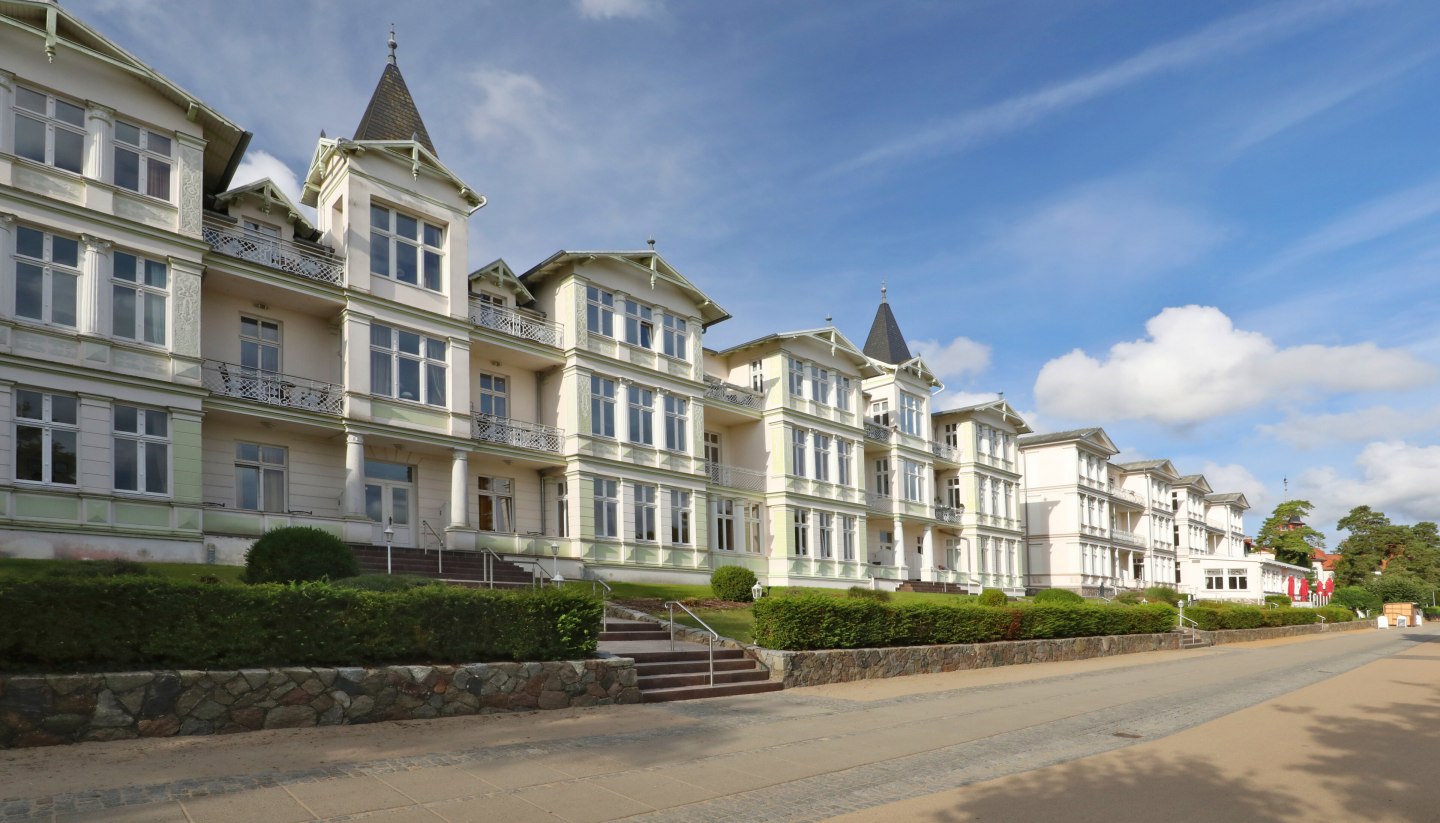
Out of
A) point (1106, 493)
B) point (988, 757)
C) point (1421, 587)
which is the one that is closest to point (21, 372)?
point (988, 757)

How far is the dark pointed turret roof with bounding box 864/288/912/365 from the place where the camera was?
52656 mm

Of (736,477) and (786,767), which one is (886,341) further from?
(786,767)

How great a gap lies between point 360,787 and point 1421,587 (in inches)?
3759

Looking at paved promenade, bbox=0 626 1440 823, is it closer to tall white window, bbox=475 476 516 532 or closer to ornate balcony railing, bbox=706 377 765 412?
tall white window, bbox=475 476 516 532

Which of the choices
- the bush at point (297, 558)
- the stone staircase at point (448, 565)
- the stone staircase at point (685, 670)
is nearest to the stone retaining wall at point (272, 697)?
the stone staircase at point (685, 670)

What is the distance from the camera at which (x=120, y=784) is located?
28.0 ft

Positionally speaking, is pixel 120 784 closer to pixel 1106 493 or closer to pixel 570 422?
pixel 570 422

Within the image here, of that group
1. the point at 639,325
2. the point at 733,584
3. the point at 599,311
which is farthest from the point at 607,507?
the point at 639,325

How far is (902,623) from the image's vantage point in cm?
2041

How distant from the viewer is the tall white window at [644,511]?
32188 mm

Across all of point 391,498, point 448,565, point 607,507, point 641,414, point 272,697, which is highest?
point 641,414

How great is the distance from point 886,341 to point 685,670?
3846 centimetres

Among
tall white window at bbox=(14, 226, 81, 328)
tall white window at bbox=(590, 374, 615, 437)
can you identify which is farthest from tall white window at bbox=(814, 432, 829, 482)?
tall white window at bbox=(14, 226, 81, 328)

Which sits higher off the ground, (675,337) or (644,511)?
(675,337)
